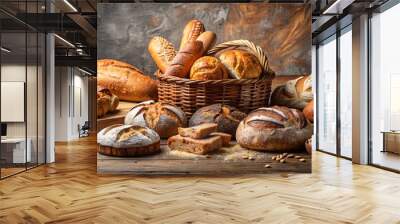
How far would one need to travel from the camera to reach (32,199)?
4.19 m

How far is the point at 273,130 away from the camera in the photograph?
5578 mm

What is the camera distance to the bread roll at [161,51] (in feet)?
18.8

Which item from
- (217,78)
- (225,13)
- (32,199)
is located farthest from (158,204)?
(225,13)

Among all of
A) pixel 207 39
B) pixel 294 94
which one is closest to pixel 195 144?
pixel 207 39

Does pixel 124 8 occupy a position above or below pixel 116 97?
above

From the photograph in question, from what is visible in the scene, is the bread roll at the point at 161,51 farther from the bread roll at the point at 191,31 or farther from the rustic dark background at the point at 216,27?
the bread roll at the point at 191,31

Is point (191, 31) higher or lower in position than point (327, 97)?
higher

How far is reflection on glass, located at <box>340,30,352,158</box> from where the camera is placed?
761 centimetres

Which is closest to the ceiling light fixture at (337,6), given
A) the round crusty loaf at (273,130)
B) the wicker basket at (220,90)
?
the wicker basket at (220,90)

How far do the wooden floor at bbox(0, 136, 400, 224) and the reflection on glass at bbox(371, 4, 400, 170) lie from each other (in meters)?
0.50

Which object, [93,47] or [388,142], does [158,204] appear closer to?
[388,142]

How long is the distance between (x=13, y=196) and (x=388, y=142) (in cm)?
558

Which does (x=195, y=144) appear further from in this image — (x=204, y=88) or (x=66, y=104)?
(x=66, y=104)

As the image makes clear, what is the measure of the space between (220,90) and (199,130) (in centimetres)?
68
